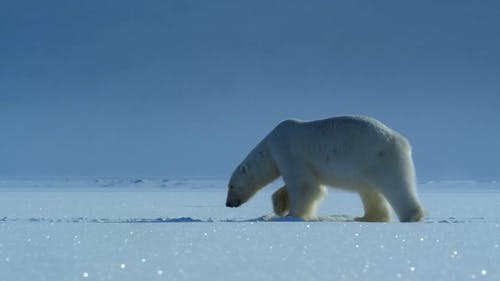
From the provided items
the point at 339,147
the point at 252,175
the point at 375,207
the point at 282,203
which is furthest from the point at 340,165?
the point at 252,175

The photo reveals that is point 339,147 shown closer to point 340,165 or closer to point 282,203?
point 340,165

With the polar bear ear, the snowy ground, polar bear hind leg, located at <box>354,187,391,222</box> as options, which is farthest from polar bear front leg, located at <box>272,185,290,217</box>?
the snowy ground

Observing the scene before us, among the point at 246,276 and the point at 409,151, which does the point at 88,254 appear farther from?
the point at 409,151

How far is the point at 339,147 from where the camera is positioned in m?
11.9

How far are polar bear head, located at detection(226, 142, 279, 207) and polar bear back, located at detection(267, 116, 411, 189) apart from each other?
1.37 feet

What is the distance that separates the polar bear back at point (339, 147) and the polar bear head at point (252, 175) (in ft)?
1.37

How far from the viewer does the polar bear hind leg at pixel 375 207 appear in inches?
480

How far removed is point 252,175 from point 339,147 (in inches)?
74.3

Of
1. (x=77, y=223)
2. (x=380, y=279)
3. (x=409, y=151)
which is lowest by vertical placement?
(x=380, y=279)

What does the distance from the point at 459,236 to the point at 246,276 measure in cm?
375

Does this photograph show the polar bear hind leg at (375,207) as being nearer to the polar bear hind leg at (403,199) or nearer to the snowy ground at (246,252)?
the polar bear hind leg at (403,199)

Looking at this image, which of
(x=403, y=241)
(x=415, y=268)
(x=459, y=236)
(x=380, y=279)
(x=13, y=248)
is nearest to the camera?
(x=380, y=279)

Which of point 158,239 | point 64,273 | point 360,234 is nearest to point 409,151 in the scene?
point 360,234

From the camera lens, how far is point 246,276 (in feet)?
17.1
